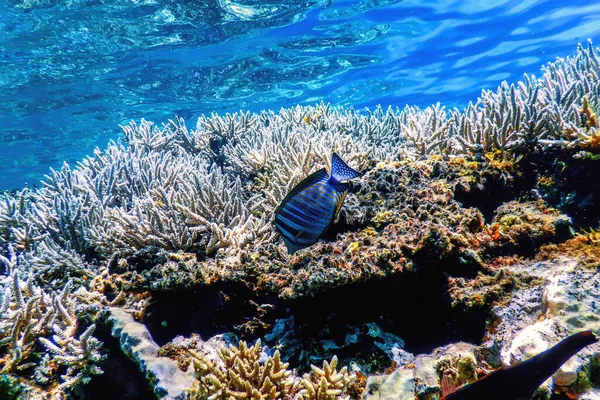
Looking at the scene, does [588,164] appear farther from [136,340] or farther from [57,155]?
[57,155]

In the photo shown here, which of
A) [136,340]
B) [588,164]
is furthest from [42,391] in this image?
[588,164]

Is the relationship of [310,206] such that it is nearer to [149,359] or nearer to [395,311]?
[395,311]

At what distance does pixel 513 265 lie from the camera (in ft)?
8.32

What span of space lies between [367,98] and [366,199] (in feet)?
93.8

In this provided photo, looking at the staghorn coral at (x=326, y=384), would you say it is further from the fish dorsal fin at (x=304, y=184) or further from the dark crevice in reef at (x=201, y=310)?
the fish dorsal fin at (x=304, y=184)

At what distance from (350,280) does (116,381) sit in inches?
85.4

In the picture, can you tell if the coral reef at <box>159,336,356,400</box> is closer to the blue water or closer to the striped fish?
the striped fish

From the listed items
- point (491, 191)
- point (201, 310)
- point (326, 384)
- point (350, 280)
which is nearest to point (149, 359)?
point (201, 310)

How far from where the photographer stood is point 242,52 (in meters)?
18.4

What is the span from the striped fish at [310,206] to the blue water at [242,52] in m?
14.9

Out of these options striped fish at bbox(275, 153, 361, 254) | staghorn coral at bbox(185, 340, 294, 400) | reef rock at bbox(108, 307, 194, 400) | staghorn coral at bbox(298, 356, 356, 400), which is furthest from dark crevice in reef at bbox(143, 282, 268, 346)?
striped fish at bbox(275, 153, 361, 254)

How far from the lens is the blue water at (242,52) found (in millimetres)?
14367

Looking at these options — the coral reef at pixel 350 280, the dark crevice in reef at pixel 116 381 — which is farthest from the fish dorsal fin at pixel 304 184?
the dark crevice in reef at pixel 116 381

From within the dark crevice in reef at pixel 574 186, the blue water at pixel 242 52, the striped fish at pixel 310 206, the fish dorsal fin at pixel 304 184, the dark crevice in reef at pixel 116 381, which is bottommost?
the dark crevice in reef at pixel 116 381
